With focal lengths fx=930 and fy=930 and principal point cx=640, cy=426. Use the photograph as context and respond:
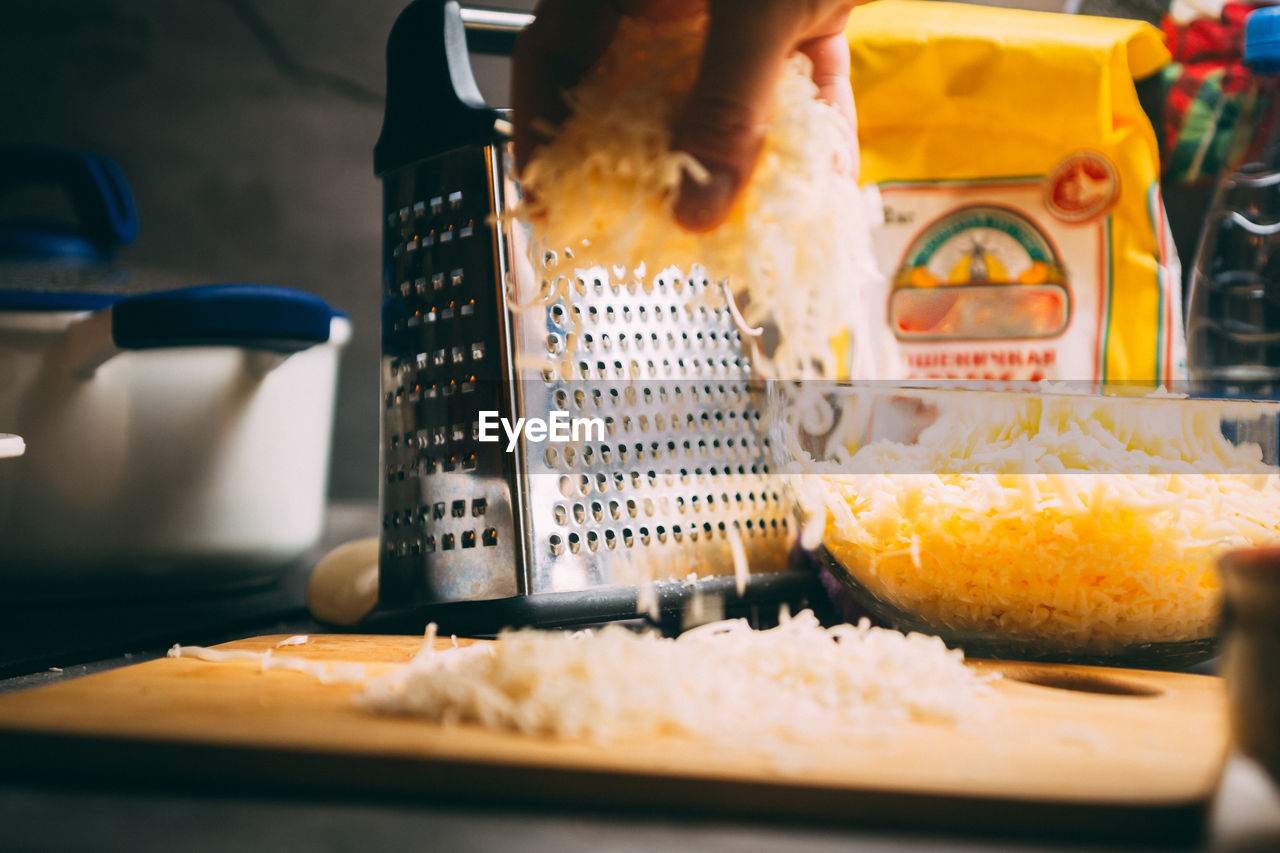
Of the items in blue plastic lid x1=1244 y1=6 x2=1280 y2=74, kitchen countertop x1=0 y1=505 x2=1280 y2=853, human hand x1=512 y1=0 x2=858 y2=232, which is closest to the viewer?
kitchen countertop x1=0 y1=505 x2=1280 y2=853

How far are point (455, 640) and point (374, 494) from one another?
3.46 ft

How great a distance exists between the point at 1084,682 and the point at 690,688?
279 mm

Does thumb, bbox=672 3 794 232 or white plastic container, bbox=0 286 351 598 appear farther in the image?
white plastic container, bbox=0 286 351 598

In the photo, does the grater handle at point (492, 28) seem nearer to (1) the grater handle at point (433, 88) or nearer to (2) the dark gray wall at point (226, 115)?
(1) the grater handle at point (433, 88)

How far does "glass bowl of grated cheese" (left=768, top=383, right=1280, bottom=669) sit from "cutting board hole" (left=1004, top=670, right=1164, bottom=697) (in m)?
0.02

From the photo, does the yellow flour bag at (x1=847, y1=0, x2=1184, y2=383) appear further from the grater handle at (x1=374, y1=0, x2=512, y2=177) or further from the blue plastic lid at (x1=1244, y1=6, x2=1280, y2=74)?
the grater handle at (x1=374, y1=0, x2=512, y2=177)

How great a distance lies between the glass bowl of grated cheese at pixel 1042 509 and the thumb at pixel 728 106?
0.64ft

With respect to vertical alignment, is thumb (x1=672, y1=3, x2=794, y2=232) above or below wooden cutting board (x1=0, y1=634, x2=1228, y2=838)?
above

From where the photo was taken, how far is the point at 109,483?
2.52 ft

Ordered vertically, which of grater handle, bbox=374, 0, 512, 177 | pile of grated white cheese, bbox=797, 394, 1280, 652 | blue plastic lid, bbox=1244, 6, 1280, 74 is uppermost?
blue plastic lid, bbox=1244, 6, 1280, 74

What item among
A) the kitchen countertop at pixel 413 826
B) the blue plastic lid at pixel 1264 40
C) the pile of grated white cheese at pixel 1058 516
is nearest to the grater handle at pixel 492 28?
the pile of grated white cheese at pixel 1058 516

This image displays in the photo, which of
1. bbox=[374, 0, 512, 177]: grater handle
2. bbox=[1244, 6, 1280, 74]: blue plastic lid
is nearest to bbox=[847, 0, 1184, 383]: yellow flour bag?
bbox=[1244, 6, 1280, 74]: blue plastic lid

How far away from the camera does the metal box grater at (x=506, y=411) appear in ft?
2.20

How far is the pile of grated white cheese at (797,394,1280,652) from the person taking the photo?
56 cm
